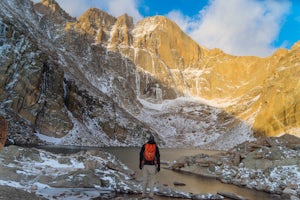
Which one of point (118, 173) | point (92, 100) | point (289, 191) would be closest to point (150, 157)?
point (118, 173)

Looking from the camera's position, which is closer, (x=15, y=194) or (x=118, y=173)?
(x=15, y=194)

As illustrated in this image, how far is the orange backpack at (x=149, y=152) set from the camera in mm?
15547

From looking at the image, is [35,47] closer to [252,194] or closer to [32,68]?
[32,68]

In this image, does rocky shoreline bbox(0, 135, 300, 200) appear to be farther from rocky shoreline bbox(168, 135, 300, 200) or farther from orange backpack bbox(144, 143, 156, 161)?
orange backpack bbox(144, 143, 156, 161)

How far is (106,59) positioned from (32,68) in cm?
10326

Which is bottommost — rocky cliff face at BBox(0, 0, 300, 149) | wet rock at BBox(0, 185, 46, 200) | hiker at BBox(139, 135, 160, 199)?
wet rock at BBox(0, 185, 46, 200)

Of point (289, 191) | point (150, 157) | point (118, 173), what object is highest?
point (150, 157)

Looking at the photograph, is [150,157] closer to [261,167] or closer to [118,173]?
[118,173]

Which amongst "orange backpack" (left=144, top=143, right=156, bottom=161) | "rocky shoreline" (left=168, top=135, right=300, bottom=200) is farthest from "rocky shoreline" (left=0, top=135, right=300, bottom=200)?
"orange backpack" (left=144, top=143, right=156, bottom=161)

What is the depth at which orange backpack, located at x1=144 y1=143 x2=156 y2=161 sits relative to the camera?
1555cm

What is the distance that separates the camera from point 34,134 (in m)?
73.2

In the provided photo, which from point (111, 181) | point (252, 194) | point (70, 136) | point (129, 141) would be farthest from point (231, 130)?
point (111, 181)

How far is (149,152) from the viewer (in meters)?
15.6

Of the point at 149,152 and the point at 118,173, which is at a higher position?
the point at 149,152
